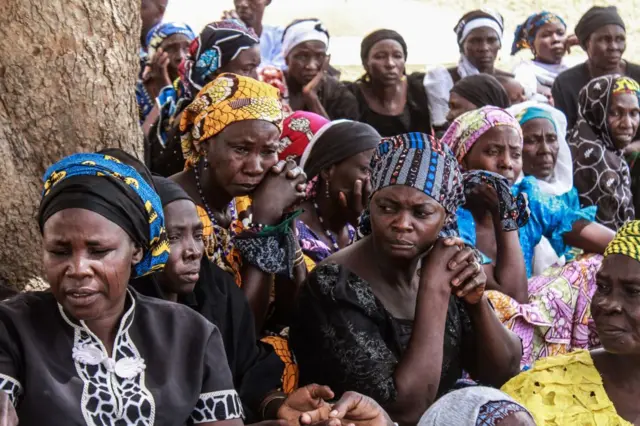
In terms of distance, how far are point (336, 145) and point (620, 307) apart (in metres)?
1.77

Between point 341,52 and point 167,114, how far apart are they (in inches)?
208

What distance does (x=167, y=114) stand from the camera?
6109 millimetres

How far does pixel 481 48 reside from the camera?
27.9ft

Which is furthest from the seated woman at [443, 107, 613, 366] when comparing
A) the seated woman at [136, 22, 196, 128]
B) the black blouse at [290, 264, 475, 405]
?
the seated woman at [136, 22, 196, 128]

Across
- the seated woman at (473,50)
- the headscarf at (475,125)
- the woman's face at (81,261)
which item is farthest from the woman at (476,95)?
the woman's face at (81,261)

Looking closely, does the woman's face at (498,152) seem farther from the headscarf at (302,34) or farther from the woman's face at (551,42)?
the woman's face at (551,42)

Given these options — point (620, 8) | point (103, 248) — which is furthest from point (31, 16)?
point (620, 8)

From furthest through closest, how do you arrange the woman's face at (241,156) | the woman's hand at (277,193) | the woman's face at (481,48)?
the woman's face at (481,48) → the woman's face at (241,156) → the woman's hand at (277,193)

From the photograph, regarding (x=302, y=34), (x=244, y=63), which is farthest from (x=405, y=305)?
(x=302, y=34)

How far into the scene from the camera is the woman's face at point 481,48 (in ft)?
27.9

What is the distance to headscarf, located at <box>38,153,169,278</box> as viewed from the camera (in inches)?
113

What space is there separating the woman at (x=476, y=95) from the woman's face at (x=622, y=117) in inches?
29.1

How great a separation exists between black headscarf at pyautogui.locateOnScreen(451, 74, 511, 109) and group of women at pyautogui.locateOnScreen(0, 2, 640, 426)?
529mm

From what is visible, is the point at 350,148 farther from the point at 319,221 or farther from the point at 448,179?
the point at 448,179
